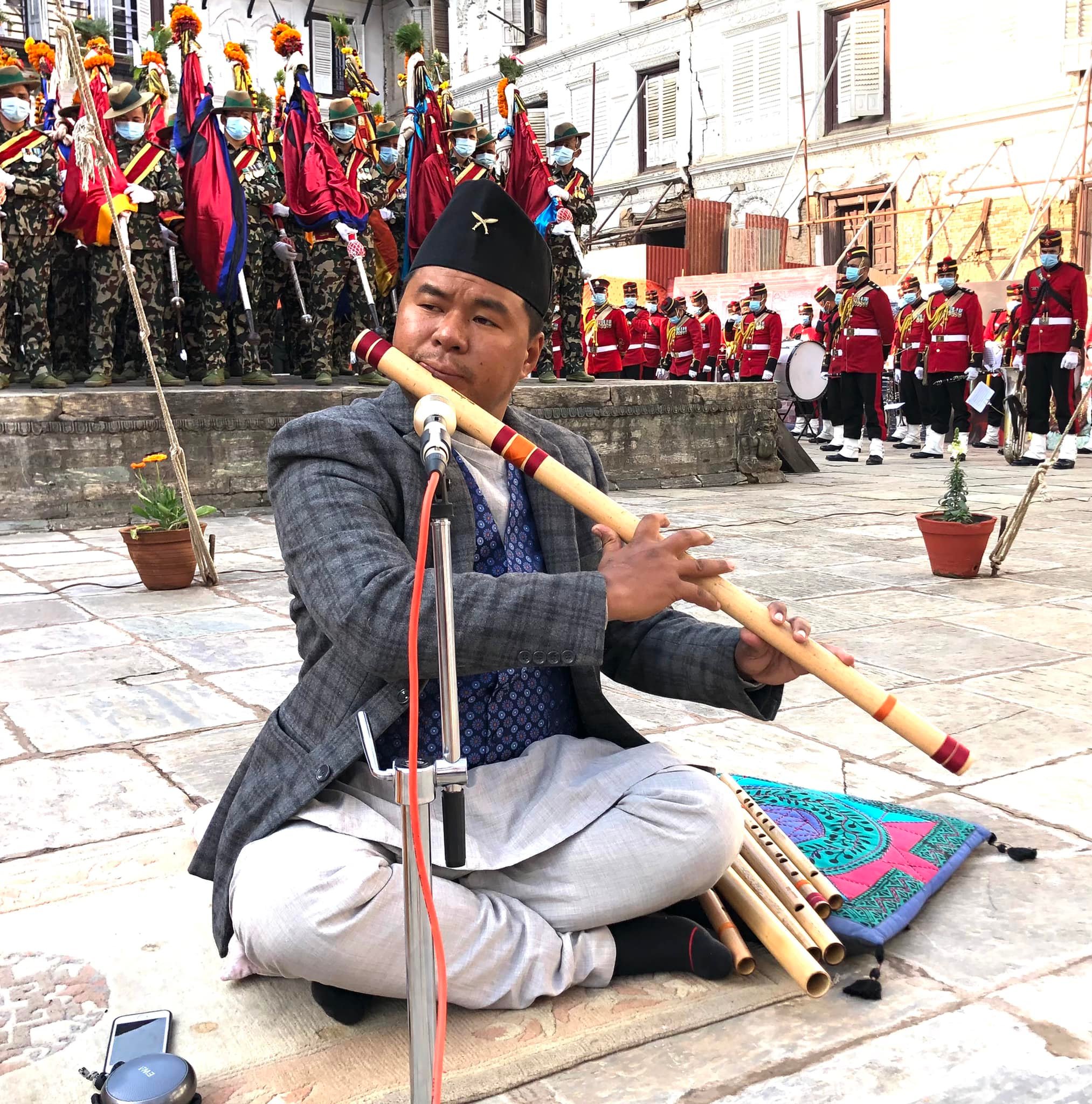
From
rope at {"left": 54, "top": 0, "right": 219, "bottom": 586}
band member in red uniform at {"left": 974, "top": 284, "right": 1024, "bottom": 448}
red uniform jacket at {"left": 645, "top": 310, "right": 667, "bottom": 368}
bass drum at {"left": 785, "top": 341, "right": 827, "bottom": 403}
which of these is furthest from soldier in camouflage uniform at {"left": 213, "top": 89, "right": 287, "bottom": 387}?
red uniform jacket at {"left": 645, "top": 310, "right": 667, "bottom": 368}

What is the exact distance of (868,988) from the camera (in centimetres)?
177

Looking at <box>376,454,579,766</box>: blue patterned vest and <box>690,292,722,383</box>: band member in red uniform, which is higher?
<box>690,292,722,383</box>: band member in red uniform

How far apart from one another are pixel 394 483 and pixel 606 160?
22.7m

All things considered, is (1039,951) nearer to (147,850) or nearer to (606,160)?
(147,850)

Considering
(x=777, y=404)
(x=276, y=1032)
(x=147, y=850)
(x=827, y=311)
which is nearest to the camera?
(x=276, y=1032)

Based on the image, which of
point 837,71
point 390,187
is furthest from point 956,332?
point 837,71

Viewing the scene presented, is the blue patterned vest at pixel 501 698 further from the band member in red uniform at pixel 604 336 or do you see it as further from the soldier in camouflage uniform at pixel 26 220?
the band member in red uniform at pixel 604 336

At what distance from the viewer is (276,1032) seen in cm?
170

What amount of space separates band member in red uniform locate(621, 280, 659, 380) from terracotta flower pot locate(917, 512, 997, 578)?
38.4ft

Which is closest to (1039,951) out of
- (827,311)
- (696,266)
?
(827,311)

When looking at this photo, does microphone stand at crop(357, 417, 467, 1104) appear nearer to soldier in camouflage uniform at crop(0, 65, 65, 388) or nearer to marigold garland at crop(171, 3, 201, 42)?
soldier in camouflage uniform at crop(0, 65, 65, 388)

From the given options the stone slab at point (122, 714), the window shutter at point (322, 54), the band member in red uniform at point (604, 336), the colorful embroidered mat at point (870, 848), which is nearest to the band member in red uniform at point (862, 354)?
the band member in red uniform at point (604, 336)

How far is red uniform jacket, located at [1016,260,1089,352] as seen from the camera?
11.3 m

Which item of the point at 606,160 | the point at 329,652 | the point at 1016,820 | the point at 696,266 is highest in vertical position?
the point at 606,160
